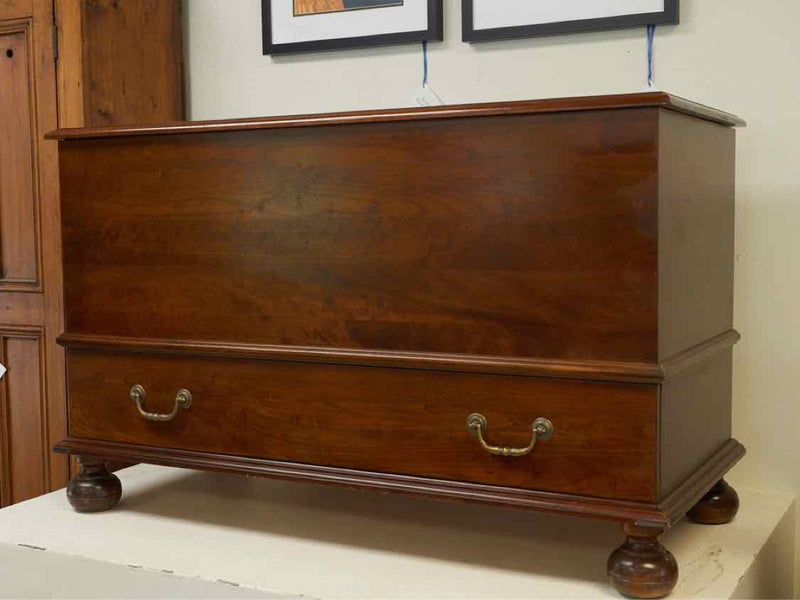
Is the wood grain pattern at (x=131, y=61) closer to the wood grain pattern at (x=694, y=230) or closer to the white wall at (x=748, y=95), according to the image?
the white wall at (x=748, y=95)

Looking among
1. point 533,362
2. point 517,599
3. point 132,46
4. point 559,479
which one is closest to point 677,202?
point 533,362

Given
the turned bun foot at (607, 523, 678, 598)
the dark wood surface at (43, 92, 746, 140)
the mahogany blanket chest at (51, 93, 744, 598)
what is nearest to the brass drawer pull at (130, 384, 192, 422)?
the mahogany blanket chest at (51, 93, 744, 598)

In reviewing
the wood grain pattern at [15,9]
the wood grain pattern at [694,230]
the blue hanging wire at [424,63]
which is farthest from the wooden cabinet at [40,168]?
the wood grain pattern at [694,230]

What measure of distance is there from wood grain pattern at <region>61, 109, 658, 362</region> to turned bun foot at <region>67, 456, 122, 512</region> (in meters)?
0.23

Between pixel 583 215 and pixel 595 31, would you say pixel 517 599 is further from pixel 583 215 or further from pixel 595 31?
pixel 595 31

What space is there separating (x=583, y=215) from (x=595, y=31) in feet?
2.08

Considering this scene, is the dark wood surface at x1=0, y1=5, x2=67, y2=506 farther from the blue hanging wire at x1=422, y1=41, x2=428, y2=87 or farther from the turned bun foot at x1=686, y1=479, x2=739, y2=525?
the turned bun foot at x1=686, y1=479, x2=739, y2=525

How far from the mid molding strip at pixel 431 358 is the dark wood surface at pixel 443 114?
314mm

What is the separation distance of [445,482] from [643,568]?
28 centimetres

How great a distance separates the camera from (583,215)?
1275 millimetres

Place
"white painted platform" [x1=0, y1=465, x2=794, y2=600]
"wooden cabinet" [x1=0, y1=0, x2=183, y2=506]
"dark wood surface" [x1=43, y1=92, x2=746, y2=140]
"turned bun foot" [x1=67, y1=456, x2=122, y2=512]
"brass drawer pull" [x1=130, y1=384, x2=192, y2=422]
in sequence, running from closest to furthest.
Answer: "dark wood surface" [x1=43, y1=92, x2=746, y2=140] → "white painted platform" [x1=0, y1=465, x2=794, y2=600] → "brass drawer pull" [x1=130, y1=384, x2=192, y2=422] → "turned bun foot" [x1=67, y1=456, x2=122, y2=512] → "wooden cabinet" [x1=0, y1=0, x2=183, y2=506]

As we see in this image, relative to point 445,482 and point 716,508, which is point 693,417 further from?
point 445,482

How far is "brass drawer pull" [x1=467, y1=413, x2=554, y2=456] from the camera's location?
4.30ft

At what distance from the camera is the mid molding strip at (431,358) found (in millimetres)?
1266
